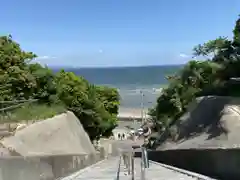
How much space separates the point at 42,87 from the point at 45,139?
14.0 m

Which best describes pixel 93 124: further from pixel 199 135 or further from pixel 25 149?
pixel 25 149

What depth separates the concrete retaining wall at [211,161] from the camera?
1275 cm

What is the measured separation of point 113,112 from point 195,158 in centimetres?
4893

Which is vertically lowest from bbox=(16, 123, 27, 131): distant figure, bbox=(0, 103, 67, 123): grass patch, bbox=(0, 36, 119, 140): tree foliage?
bbox=(16, 123, 27, 131): distant figure

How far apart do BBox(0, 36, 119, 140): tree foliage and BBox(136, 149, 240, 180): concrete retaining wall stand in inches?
472

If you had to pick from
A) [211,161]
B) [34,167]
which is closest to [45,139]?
[211,161]

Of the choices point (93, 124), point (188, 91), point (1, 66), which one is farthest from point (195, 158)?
point (93, 124)

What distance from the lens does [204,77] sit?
3691 cm

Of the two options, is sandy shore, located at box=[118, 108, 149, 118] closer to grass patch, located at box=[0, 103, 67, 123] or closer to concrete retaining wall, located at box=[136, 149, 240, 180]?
grass patch, located at box=[0, 103, 67, 123]

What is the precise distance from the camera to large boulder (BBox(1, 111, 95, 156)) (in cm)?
1595

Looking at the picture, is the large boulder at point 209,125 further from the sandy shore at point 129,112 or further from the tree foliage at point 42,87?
the sandy shore at point 129,112

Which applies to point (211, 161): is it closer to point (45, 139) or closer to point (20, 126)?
point (45, 139)

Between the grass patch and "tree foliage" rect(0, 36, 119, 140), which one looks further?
"tree foliage" rect(0, 36, 119, 140)

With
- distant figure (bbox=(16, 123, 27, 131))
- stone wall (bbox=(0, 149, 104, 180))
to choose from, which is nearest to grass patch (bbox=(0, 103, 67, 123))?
distant figure (bbox=(16, 123, 27, 131))
